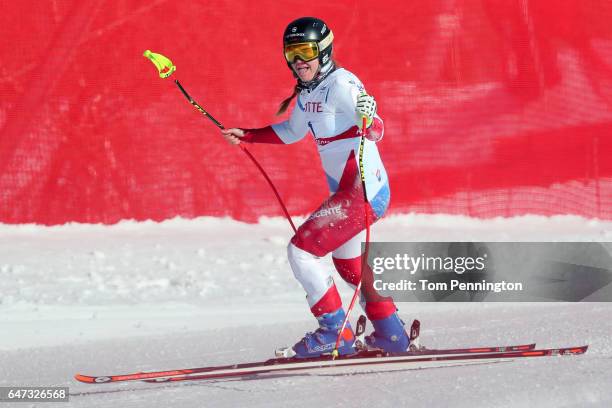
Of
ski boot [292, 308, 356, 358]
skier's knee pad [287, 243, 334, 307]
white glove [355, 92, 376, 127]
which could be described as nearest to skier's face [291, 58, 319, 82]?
white glove [355, 92, 376, 127]

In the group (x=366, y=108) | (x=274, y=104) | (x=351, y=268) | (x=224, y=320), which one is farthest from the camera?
(x=274, y=104)

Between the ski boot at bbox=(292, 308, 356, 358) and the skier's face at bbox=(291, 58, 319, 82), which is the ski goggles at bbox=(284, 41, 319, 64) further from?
the ski boot at bbox=(292, 308, 356, 358)

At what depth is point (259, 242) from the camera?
30.3ft

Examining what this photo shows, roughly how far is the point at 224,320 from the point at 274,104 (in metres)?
3.36

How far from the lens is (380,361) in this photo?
5188 millimetres

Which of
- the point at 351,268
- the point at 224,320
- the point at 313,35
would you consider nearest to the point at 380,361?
the point at 351,268

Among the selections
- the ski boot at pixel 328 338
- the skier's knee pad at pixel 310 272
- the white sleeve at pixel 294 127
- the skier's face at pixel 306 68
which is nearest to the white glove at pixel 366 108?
the skier's face at pixel 306 68

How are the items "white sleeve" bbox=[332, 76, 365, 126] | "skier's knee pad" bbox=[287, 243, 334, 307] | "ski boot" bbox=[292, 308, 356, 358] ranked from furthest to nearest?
"ski boot" bbox=[292, 308, 356, 358] → "skier's knee pad" bbox=[287, 243, 334, 307] → "white sleeve" bbox=[332, 76, 365, 126]

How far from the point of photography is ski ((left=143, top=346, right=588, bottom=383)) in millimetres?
5070

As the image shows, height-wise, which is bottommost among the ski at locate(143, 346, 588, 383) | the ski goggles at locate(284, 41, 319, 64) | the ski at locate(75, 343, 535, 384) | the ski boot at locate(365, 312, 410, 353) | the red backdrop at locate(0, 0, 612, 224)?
the ski at locate(143, 346, 588, 383)

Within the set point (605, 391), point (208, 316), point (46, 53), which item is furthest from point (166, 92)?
point (605, 391)

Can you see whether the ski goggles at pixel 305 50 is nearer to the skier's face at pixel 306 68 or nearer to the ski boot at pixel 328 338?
the skier's face at pixel 306 68

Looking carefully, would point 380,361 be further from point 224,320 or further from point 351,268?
point 224,320

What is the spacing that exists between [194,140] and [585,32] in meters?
4.15
